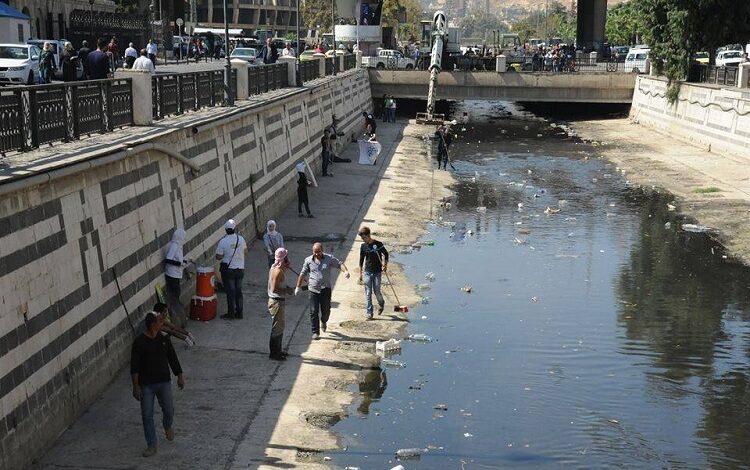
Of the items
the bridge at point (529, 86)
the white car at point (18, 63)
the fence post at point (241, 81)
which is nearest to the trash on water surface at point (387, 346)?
the fence post at point (241, 81)

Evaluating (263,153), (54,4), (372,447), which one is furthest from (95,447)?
(54,4)

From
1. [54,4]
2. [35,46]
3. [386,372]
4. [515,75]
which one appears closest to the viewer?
[386,372]

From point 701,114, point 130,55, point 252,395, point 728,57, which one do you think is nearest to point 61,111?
point 252,395

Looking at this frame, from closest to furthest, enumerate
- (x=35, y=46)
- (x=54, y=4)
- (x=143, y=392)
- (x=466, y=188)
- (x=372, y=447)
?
(x=143, y=392), (x=372, y=447), (x=35, y=46), (x=466, y=188), (x=54, y=4)

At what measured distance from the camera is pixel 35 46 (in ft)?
111

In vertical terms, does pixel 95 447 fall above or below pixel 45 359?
below

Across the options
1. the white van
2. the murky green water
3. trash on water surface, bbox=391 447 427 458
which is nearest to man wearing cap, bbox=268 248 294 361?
the murky green water

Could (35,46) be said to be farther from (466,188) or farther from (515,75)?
(515,75)

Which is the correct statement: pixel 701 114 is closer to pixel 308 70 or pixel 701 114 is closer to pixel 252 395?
pixel 308 70

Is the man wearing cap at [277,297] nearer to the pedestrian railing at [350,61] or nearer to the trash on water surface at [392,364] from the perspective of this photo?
the trash on water surface at [392,364]

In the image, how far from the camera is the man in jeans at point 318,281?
16.9m

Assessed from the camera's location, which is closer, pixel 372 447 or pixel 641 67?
pixel 372 447

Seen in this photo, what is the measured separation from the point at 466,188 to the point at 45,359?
84.9 feet

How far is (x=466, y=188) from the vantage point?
3731cm
